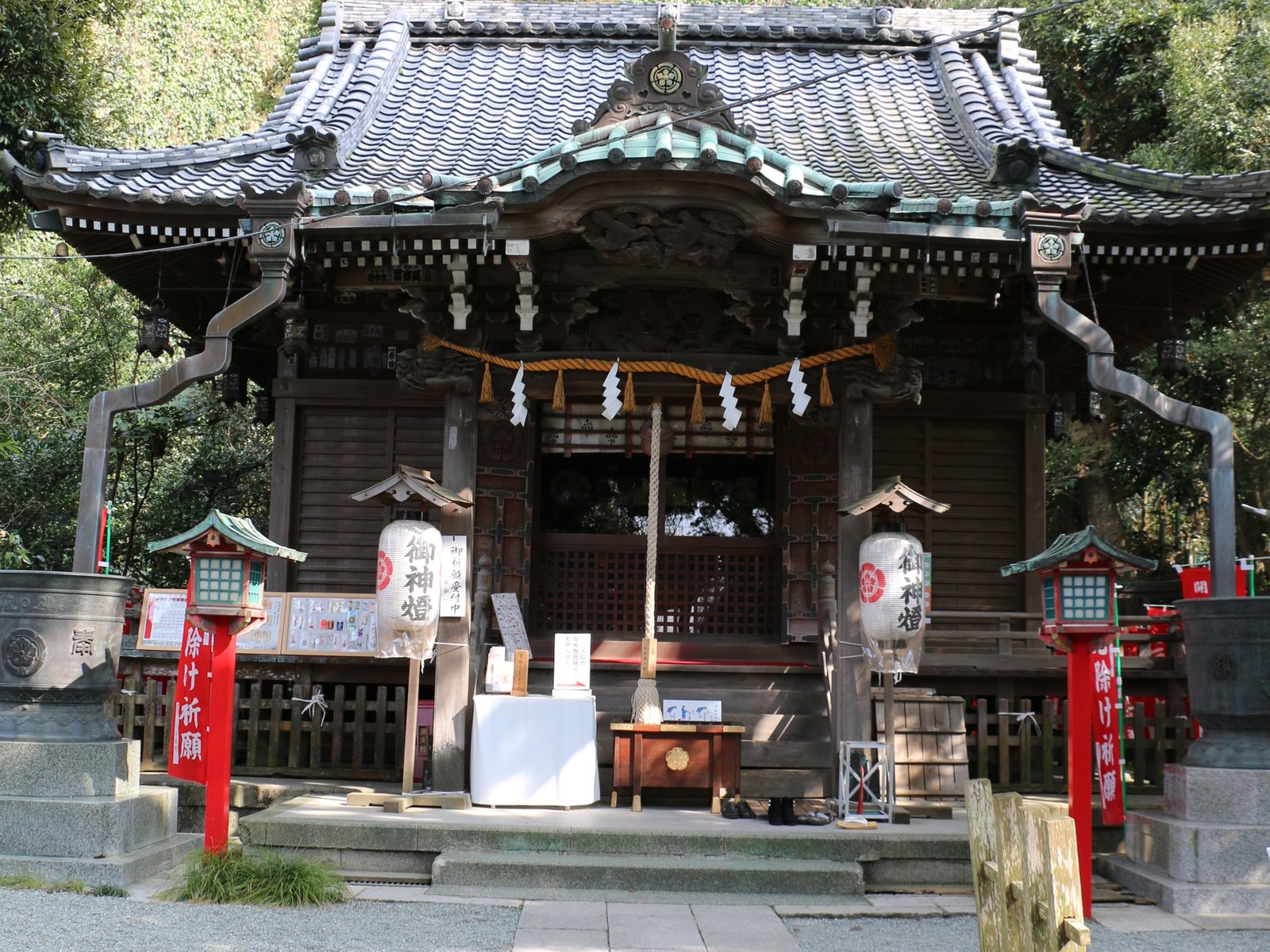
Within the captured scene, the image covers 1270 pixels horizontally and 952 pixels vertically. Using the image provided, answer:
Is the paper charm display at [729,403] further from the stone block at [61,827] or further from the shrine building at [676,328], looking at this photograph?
the stone block at [61,827]

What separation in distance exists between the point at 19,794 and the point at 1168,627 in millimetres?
9308

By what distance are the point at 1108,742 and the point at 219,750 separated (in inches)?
232

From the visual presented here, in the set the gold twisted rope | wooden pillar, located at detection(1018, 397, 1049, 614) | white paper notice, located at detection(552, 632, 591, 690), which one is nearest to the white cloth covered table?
white paper notice, located at detection(552, 632, 591, 690)

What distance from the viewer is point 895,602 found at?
7.90 metres

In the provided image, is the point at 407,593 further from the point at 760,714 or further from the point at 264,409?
the point at 264,409

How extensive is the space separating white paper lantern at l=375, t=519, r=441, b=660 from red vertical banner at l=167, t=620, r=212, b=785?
Result: 1288 millimetres

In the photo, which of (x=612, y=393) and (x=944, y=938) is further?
(x=612, y=393)

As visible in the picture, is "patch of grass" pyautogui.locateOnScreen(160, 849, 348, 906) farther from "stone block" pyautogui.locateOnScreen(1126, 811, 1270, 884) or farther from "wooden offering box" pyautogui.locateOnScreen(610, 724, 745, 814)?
"stone block" pyautogui.locateOnScreen(1126, 811, 1270, 884)

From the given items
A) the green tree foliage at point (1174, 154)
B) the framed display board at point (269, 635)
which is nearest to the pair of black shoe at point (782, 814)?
the framed display board at point (269, 635)

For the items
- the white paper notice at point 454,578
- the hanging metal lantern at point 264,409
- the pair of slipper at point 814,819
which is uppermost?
the hanging metal lantern at point 264,409

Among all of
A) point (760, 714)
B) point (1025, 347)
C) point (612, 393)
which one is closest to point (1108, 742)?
point (760, 714)

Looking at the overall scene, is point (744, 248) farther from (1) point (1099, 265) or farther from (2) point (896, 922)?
(2) point (896, 922)

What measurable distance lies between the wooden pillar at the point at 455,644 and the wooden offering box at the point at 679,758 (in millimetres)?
1250

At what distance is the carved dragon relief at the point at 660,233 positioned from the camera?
321 inches
